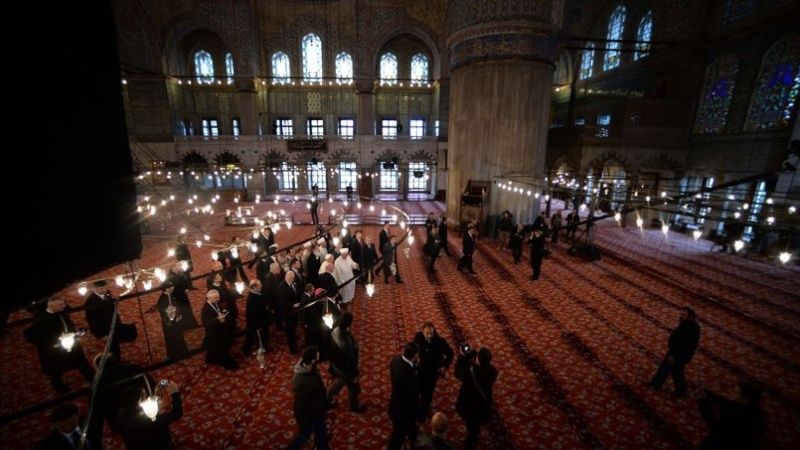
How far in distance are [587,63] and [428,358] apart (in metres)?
22.5

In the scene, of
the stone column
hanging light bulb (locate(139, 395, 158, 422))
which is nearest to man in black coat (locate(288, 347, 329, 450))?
hanging light bulb (locate(139, 395, 158, 422))

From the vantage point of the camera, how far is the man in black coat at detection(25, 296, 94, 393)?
4.40 metres

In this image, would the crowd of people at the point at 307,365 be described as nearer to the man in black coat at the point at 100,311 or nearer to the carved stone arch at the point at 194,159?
the man in black coat at the point at 100,311

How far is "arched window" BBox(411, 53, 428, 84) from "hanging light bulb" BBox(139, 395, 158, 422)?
23.9 meters

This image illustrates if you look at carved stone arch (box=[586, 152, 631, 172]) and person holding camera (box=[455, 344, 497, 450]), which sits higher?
carved stone arch (box=[586, 152, 631, 172])

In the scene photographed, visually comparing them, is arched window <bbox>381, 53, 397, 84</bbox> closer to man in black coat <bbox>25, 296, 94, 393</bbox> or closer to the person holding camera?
man in black coat <bbox>25, 296, 94, 393</bbox>

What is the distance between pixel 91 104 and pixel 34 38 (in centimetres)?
38

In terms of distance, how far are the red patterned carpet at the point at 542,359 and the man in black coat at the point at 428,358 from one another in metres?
0.69

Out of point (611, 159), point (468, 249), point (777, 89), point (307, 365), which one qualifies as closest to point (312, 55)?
point (611, 159)

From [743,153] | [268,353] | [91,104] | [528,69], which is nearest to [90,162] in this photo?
[91,104]

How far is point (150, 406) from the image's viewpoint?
2.82 m

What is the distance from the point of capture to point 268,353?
5781 mm

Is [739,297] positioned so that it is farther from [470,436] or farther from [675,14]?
[675,14]

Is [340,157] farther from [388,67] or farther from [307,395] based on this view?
[307,395]
